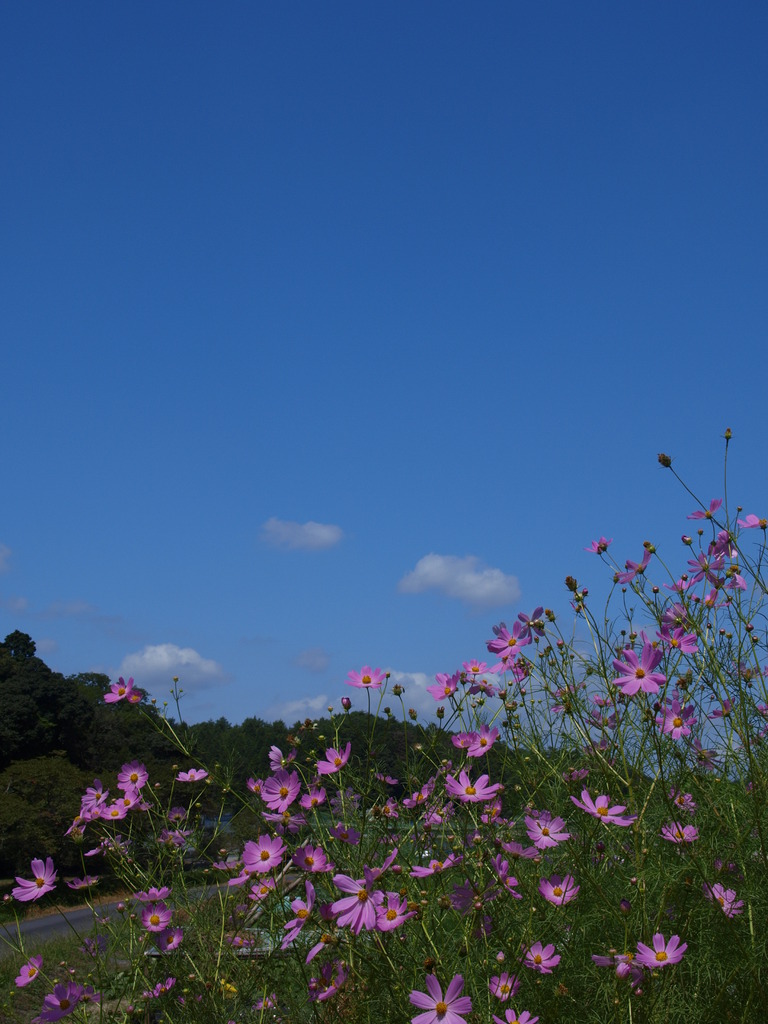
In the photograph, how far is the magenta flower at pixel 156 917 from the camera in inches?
85.9

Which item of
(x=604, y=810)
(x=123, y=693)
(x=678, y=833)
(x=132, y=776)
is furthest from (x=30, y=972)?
(x=678, y=833)

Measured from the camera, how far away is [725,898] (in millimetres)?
1809

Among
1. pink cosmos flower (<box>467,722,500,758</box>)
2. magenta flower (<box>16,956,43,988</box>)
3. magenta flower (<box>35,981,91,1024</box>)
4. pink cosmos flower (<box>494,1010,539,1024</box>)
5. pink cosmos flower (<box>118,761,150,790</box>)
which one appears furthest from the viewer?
pink cosmos flower (<box>118,761,150,790</box>)

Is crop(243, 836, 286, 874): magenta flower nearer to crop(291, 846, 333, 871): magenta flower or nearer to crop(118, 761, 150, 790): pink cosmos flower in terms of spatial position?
crop(291, 846, 333, 871): magenta flower

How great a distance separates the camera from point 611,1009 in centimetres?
169

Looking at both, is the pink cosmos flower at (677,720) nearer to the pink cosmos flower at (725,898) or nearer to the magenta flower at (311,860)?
the pink cosmos flower at (725,898)

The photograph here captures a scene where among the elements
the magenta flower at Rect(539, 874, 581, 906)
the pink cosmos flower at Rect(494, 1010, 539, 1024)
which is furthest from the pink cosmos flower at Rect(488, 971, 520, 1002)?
the magenta flower at Rect(539, 874, 581, 906)

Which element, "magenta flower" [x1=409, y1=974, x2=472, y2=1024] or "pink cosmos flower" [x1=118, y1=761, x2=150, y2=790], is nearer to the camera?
"magenta flower" [x1=409, y1=974, x2=472, y2=1024]

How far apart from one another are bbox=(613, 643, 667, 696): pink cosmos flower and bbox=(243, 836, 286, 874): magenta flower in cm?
80

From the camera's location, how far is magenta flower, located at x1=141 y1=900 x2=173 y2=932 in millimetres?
2182

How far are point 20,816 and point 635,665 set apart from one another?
575 inches

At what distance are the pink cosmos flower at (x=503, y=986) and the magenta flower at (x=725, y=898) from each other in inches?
18.0

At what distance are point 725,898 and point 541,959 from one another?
0.45 meters

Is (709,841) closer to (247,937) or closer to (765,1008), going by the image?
(765,1008)
